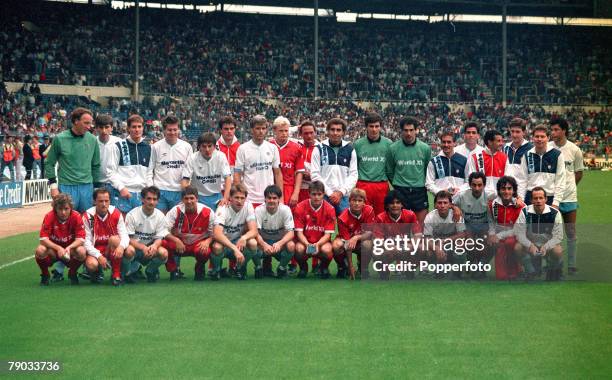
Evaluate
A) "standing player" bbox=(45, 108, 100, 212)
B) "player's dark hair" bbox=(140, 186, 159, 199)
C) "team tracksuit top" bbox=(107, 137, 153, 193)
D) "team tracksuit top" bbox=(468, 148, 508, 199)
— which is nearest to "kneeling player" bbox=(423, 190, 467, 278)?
"team tracksuit top" bbox=(468, 148, 508, 199)

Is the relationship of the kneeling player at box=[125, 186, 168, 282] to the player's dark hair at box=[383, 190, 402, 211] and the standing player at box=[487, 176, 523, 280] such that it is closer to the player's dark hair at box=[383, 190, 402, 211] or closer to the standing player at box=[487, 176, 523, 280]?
the player's dark hair at box=[383, 190, 402, 211]

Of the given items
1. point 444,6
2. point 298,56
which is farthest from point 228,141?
point 444,6

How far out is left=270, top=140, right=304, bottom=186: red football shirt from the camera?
11.5 m

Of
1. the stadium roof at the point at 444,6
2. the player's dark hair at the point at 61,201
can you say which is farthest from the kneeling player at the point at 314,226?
the stadium roof at the point at 444,6

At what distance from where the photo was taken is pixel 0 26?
42.6 metres

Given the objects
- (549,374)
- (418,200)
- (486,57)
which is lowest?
(549,374)

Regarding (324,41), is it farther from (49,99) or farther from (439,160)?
(439,160)

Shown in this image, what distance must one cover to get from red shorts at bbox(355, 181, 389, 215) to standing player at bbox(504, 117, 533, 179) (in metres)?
1.63

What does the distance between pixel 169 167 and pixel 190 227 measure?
1209 mm

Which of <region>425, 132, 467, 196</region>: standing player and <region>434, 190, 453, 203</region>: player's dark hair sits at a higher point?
<region>425, 132, 467, 196</region>: standing player

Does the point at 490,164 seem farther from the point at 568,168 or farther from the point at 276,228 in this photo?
the point at 276,228

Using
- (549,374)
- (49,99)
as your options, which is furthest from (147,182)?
(49,99)

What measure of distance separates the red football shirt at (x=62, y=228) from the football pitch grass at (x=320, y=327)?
542mm

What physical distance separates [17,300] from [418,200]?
16.5 ft
